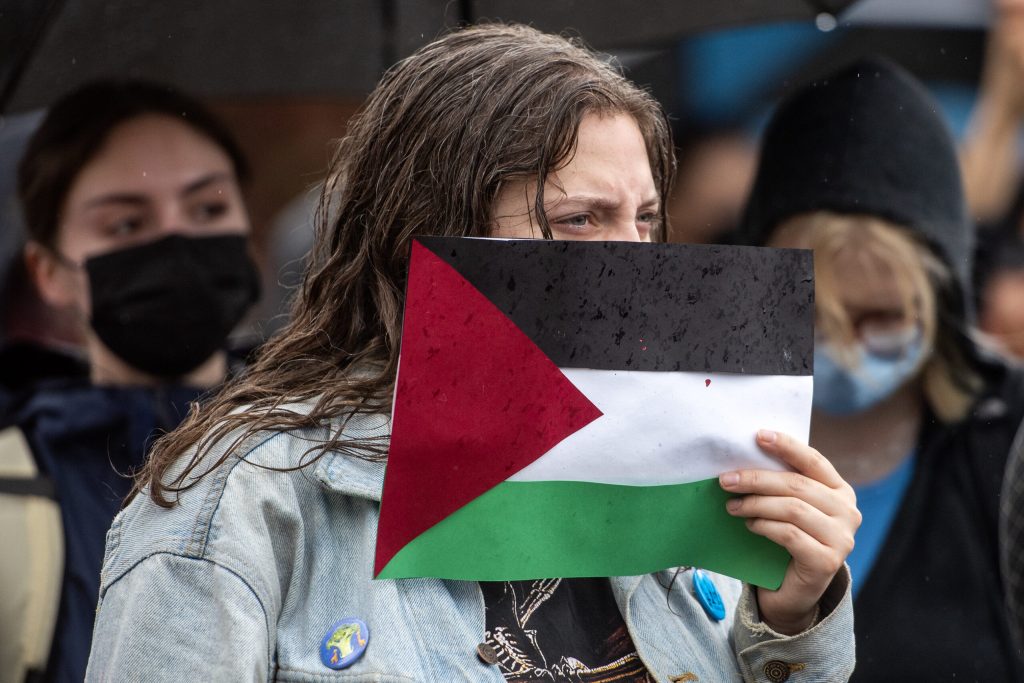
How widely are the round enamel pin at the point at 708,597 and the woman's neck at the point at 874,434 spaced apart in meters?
1.37

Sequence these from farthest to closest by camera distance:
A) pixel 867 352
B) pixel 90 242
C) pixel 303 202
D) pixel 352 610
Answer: pixel 303 202
pixel 867 352
pixel 90 242
pixel 352 610

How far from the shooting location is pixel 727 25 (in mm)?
3170

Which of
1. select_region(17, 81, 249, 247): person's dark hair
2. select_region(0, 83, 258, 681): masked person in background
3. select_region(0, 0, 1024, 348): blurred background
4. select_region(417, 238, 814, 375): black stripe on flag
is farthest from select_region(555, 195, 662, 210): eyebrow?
select_region(17, 81, 249, 247): person's dark hair

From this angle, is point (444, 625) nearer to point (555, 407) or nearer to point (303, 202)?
point (555, 407)

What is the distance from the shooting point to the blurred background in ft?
9.32

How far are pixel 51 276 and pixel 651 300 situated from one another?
212 cm

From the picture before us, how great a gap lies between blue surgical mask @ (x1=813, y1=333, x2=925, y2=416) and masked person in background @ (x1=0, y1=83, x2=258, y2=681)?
1.51m

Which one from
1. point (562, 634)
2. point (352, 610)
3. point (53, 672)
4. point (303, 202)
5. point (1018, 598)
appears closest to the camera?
point (352, 610)

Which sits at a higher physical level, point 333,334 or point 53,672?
point 333,334

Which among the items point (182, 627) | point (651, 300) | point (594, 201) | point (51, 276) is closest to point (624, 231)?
point (594, 201)

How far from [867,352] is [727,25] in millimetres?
936

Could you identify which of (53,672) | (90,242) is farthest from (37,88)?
(53,672)

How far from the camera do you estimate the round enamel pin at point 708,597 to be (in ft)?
6.13

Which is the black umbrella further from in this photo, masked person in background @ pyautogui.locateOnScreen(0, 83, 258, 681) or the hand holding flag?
the hand holding flag
